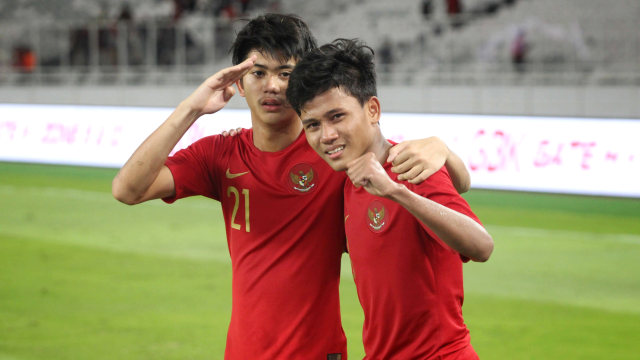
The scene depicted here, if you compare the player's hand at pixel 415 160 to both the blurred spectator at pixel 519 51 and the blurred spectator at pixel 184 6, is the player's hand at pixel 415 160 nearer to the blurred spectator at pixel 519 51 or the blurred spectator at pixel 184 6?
the blurred spectator at pixel 519 51

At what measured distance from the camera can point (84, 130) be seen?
13898mm

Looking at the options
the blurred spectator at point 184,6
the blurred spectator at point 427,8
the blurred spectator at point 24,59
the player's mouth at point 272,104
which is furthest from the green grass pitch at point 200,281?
the blurred spectator at point 184,6

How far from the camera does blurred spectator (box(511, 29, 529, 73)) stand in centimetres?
1387

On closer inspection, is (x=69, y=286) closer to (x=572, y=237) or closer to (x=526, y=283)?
(x=526, y=283)

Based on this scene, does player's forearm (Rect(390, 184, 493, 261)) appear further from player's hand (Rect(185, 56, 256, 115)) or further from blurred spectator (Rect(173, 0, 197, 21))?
blurred spectator (Rect(173, 0, 197, 21))

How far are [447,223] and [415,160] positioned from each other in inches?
11.5

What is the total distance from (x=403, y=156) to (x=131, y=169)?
42.6 inches

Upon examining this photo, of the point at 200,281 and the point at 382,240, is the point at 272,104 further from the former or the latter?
the point at 200,281

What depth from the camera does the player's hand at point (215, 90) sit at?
320 cm

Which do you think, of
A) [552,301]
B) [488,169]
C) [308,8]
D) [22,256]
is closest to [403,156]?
[552,301]

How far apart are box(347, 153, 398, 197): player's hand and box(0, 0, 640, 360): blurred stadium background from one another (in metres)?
1.98

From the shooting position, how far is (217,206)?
1175cm

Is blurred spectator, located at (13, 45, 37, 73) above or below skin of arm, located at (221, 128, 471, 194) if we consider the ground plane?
below

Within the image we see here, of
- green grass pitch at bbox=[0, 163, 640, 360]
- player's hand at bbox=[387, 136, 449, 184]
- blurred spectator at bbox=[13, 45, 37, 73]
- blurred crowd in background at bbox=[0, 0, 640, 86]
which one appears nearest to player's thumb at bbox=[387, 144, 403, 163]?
player's hand at bbox=[387, 136, 449, 184]
